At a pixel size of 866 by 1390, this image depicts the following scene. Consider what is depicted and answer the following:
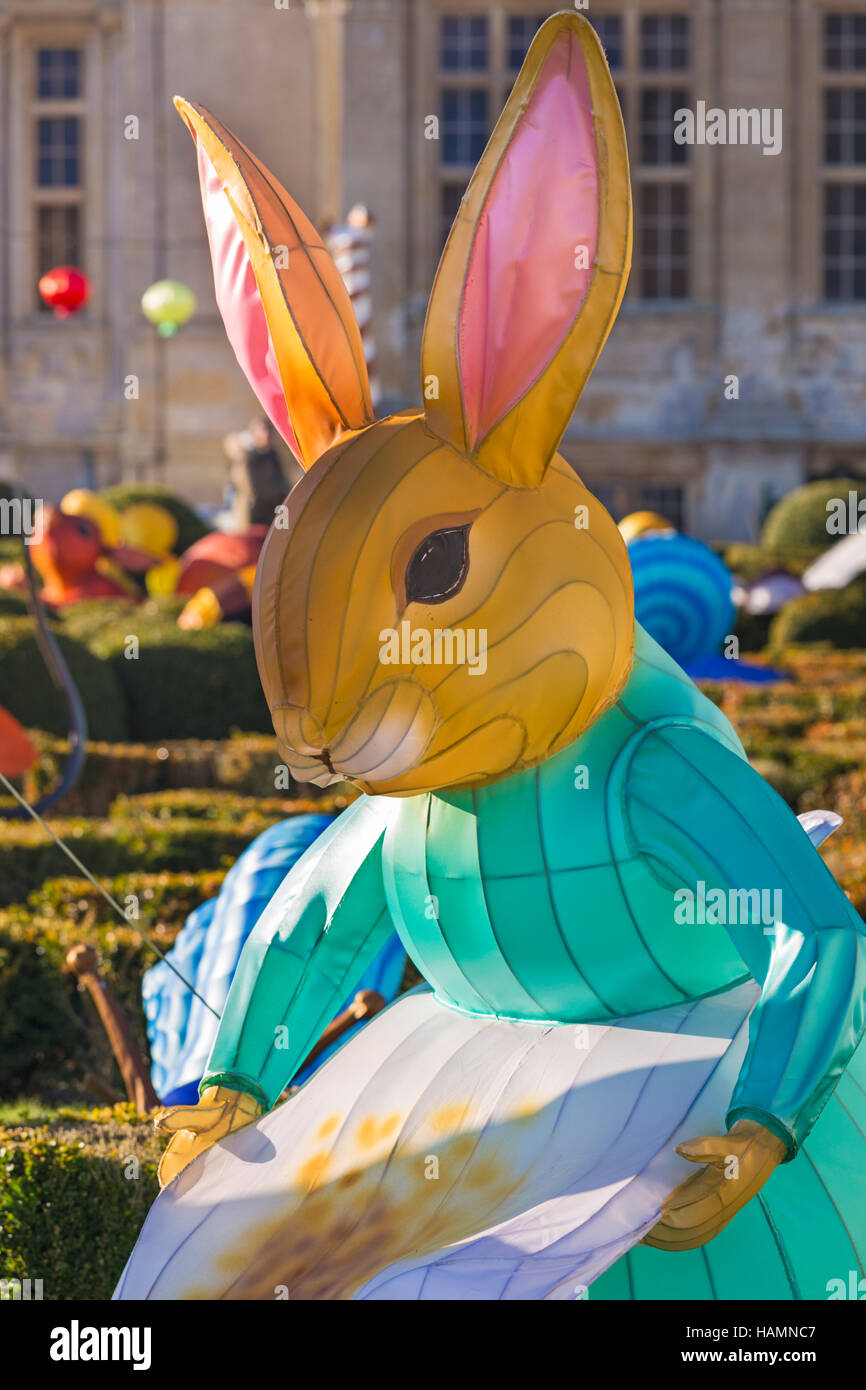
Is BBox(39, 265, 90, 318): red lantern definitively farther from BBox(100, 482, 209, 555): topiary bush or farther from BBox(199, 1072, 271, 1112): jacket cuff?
BBox(199, 1072, 271, 1112): jacket cuff

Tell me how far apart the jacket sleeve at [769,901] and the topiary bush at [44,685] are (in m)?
6.67

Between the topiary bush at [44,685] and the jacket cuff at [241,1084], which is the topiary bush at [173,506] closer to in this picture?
the topiary bush at [44,685]

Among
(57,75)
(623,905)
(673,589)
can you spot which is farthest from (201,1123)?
(57,75)

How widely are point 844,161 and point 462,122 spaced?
4602mm

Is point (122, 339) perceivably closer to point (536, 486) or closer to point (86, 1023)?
point (86, 1023)

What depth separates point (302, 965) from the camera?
2.50 m

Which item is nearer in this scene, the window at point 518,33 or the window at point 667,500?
the window at point 667,500

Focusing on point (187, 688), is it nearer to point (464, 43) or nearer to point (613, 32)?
point (464, 43)

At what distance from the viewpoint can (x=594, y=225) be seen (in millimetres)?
2102

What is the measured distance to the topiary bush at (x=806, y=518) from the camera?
17.4 m

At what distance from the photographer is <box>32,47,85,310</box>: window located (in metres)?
22.9

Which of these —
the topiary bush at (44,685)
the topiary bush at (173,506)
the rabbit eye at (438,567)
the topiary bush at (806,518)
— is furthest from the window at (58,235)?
the rabbit eye at (438,567)

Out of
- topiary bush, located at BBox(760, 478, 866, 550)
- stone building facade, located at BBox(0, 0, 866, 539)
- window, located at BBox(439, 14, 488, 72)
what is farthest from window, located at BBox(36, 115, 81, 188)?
topiary bush, located at BBox(760, 478, 866, 550)
